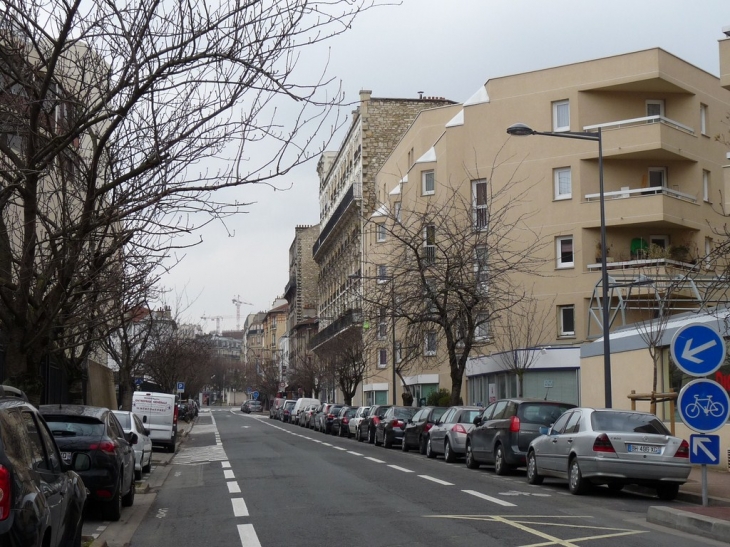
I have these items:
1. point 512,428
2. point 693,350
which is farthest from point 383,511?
point 512,428

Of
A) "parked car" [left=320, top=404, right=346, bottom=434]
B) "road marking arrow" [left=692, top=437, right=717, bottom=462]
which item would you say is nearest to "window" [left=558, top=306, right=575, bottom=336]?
"parked car" [left=320, top=404, right=346, bottom=434]

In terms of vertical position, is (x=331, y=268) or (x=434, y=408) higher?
(x=331, y=268)

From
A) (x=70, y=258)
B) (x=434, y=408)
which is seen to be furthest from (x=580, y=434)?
(x=434, y=408)

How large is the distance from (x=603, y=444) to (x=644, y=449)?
2.13 feet

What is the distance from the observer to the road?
11320 mm

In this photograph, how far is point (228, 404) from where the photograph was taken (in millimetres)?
186125

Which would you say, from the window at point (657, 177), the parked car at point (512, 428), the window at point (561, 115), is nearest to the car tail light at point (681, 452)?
the parked car at point (512, 428)

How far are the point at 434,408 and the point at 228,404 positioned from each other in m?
159

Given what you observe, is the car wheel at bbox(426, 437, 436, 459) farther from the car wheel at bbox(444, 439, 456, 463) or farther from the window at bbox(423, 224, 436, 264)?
A: the window at bbox(423, 224, 436, 264)

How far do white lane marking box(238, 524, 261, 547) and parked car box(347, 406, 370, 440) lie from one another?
2929 centimetres

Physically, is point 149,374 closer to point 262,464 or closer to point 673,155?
point 673,155

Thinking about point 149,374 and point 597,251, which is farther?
point 149,374

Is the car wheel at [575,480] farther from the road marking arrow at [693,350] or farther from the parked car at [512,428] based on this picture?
the road marking arrow at [693,350]

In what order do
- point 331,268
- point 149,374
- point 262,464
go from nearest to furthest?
1. point 262,464
2. point 149,374
3. point 331,268
